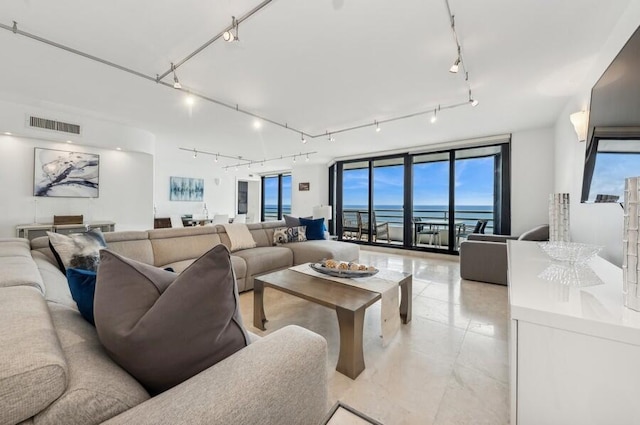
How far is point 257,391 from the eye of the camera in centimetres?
73

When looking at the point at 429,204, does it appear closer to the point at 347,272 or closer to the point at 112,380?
the point at 347,272

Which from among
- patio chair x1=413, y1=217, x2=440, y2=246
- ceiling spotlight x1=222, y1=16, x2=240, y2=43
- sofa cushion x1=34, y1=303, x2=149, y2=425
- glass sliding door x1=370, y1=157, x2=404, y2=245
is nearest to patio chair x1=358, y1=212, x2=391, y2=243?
glass sliding door x1=370, y1=157, x2=404, y2=245

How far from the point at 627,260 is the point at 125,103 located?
503cm

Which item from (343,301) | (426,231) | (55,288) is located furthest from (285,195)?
(55,288)

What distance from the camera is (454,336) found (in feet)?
7.34

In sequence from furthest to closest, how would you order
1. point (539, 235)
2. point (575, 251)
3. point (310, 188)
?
1. point (310, 188)
2. point (539, 235)
3. point (575, 251)

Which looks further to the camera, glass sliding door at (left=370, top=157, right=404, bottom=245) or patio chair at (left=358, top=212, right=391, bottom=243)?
patio chair at (left=358, top=212, right=391, bottom=243)

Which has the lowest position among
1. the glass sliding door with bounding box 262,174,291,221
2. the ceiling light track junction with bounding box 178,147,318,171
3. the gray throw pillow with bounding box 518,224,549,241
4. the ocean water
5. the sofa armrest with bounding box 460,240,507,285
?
the sofa armrest with bounding box 460,240,507,285

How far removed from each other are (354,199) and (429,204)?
6.82ft

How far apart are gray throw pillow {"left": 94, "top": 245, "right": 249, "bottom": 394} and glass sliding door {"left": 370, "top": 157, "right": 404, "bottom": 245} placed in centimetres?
595

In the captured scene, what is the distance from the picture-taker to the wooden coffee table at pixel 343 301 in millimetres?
1737

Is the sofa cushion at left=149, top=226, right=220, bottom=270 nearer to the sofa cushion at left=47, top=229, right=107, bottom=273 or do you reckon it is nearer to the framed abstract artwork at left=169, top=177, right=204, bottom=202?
the sofa cushion at left=47, top=229, right=107, bottom=273

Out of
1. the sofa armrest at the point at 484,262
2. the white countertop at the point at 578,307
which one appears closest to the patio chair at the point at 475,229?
the sofa armrest at the point at 484,262

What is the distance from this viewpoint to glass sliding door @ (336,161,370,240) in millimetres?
7016
